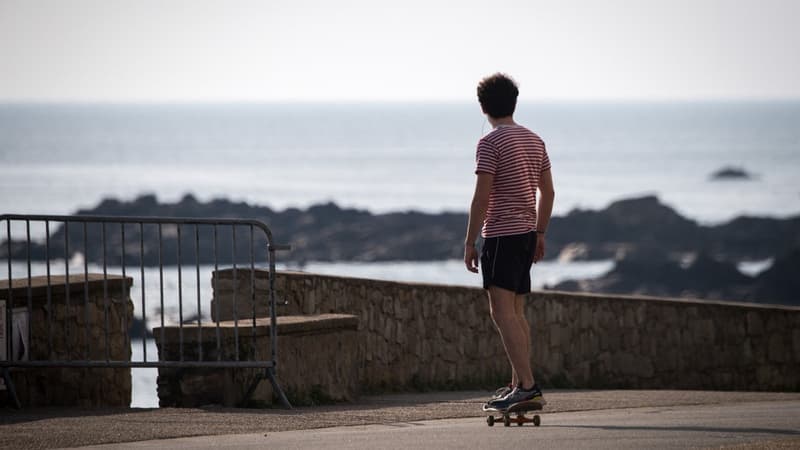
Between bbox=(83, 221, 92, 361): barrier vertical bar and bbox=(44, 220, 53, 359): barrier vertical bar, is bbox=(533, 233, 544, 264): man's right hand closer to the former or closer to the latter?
bbox=(83, 221, 92, 361): barrier vertical bar

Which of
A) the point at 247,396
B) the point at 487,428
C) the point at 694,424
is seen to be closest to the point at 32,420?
the point at 247,396

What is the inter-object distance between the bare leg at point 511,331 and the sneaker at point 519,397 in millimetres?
45

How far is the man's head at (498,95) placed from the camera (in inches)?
295

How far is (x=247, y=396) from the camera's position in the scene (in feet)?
30.2

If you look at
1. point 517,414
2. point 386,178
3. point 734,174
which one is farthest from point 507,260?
point 386,178

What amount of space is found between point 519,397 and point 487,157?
130 cm

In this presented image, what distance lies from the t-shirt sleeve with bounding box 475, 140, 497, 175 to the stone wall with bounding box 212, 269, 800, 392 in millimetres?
4150

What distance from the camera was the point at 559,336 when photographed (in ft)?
43.1

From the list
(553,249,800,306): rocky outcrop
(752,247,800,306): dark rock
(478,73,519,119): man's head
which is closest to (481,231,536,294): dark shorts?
(478,73,519,119): man's head

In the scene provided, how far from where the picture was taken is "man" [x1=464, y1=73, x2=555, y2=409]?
24.4 feet

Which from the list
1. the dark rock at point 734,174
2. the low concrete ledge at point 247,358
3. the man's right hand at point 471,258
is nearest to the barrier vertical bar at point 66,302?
the low concrete ledge at point 247,358

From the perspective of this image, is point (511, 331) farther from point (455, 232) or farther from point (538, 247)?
point (455, 232)

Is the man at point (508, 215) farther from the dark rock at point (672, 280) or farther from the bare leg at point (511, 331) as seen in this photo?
the dark rock at point (672, 280)

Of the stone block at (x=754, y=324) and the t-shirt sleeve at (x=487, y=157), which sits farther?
the stone block at (x=754, y=324)
